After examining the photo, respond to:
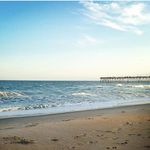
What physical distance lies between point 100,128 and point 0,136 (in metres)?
3.50

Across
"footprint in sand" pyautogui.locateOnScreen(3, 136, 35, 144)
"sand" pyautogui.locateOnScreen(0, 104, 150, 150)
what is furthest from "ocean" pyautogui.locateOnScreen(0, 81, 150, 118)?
"footprint in sand" pyautogui.locateOnScreen(3, 136, 35, 144)

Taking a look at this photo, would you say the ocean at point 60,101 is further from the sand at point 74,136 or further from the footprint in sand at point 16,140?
the footprint in sand at point 16,140

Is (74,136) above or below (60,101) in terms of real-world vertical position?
above

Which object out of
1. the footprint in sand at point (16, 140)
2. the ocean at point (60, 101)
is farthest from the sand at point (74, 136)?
the ocean at point (60, 101)

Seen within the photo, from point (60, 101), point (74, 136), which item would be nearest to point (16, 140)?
point (74, 136)

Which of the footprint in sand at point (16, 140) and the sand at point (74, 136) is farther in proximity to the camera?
the footprint in sand at point (16, 140)

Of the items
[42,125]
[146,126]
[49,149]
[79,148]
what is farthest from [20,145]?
[146,126]

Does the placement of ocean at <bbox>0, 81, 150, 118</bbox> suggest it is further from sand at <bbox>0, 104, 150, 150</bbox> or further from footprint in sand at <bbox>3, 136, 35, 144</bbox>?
footprint in sand at <bbox>3, 136, 35, 144</bbox>

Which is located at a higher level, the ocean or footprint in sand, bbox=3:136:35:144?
footprint in sand, bbox=3:136:35:144

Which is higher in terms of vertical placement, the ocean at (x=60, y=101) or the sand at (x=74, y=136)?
the sand at (x=74, y=136)

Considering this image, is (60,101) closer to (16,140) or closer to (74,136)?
(74,136)

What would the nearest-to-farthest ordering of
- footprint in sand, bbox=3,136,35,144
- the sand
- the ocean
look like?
the sand → footprint in sand, bbox=3,136,35,144 → the ocean

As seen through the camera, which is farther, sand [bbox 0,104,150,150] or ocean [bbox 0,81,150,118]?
ocean [bbox 0,81,150,118]

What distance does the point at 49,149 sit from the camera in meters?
7.41
